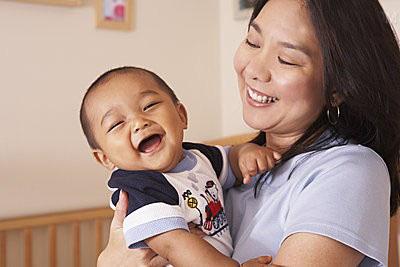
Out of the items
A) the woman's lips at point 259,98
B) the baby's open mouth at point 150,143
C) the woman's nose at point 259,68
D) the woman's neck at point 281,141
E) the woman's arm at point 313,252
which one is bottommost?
the woman's arm at point 313,252

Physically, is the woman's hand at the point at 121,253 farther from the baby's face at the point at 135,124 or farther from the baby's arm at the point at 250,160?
the baby's arm at the point at 250,160

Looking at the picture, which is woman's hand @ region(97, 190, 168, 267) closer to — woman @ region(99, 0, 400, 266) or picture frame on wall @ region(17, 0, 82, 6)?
woman @ region(99, 0, 400, 266)

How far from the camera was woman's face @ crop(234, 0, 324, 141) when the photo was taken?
1.11 metres

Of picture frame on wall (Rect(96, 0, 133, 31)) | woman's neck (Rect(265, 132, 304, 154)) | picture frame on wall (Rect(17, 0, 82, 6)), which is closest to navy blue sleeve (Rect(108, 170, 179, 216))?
woman's neck (Rect(265, 132, 304, 154))

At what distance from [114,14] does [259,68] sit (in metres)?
1.53

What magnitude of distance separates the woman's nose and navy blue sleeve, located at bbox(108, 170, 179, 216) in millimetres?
243

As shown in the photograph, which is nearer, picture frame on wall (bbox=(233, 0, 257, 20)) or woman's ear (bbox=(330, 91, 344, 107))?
woman's ear (bbox=(330, 91, 344, 107))

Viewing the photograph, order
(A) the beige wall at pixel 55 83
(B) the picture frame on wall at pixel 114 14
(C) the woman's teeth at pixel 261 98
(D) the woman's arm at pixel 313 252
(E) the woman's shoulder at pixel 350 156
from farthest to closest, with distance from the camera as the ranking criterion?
(B) the picture frame on wall at pixel 114 14 < (A) the beige wall at pixel 55 83 < (C) the woman's teeth at pixel 261 98 < (E) the woman's shoulder at pixel 350 156 < (D) the woman's arm at pixel 313 252

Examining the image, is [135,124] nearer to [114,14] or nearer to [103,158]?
[103,158]

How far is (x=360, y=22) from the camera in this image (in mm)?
1092

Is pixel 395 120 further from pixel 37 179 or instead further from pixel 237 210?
pixel 37 179

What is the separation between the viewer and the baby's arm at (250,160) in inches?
47.1

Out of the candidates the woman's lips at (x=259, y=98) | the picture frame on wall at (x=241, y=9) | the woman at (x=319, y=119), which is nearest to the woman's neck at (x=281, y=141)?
the woman at (x=319, y=119)

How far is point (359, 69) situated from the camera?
1077mm
